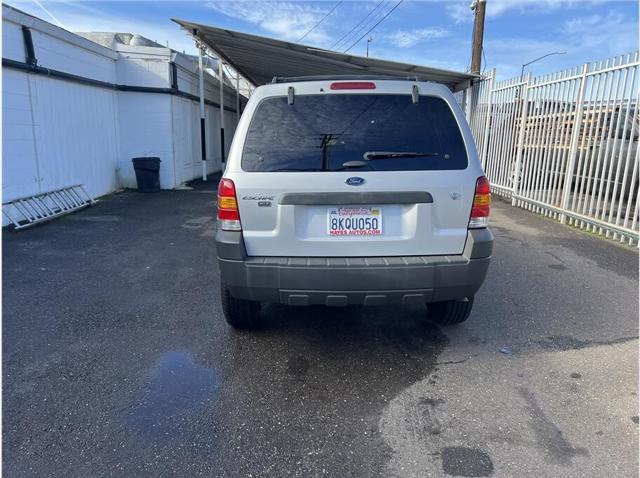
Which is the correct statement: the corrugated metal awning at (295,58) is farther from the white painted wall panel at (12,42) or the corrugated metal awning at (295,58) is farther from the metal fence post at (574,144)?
the metal fence post at (574,144)

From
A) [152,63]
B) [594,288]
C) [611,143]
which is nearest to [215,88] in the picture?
[152,63]

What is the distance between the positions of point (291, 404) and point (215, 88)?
1574 cm

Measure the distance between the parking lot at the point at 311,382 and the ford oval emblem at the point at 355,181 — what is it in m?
1.32

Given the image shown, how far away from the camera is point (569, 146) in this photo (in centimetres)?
775

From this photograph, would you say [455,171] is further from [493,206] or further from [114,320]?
[493,206]

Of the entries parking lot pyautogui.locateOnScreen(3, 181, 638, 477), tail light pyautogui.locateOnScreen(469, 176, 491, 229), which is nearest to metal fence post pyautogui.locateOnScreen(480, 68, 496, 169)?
parking lot pyautogui.locateOnScreen(3, 181, 638, 477)

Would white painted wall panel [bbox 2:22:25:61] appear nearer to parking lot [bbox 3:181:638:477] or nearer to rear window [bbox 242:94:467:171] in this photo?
parking lot [bbox 3:181:638:477]

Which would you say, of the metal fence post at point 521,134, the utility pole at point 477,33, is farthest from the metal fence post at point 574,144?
the utility pole at point 477,33

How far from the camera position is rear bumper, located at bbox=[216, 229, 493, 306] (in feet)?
9.34

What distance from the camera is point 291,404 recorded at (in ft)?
8.87

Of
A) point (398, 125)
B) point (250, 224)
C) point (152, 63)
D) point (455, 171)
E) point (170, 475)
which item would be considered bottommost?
point (170, 475)

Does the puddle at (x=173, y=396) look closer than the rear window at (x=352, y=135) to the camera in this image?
Yes

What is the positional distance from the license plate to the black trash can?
9.22 meters

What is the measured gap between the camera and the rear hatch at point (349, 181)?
286cm
